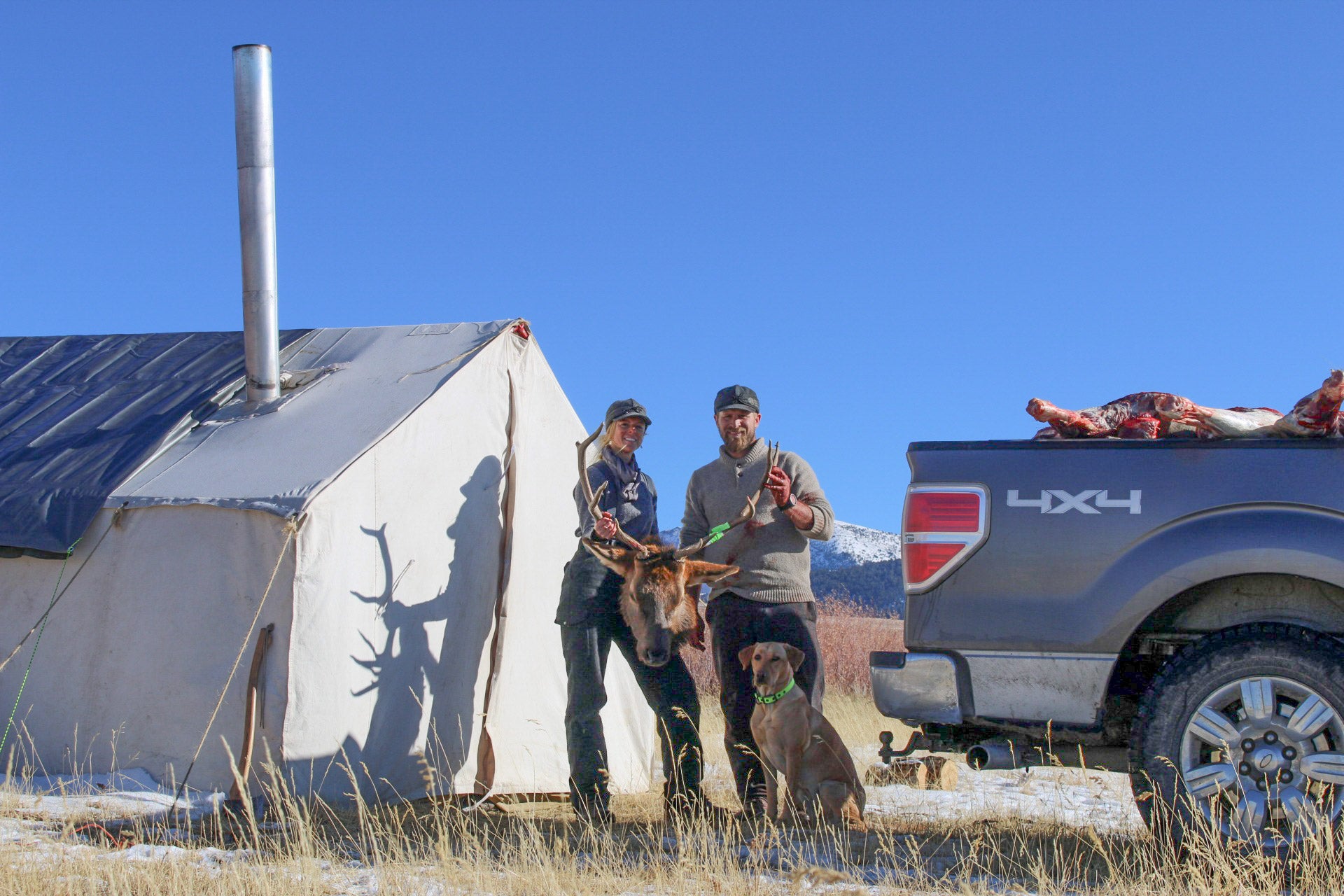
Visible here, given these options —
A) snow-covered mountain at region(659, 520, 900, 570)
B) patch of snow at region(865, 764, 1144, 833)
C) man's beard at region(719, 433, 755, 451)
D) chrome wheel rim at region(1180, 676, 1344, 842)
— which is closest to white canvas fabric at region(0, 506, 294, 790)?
man's beard at region(719, 433, 755, 451)

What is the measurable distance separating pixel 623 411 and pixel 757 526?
1029mm

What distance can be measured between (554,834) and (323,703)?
1.41 m

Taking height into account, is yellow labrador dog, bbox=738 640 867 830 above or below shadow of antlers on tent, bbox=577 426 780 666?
below

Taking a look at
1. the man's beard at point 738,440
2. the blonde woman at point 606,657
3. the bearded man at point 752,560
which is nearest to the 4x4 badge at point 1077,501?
the bearded man at point 752,560

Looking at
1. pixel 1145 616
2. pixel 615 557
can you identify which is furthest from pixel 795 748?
pixel 1145 616

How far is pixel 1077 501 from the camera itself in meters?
4.54

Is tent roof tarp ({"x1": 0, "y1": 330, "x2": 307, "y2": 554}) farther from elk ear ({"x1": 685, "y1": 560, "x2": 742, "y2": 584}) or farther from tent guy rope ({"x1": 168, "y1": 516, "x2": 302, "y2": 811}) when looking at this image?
elk ear ({"x1": 685, "y1": 560, "x2": 742, "y2": 584})

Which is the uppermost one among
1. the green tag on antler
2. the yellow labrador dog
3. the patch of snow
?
the green tag on antler

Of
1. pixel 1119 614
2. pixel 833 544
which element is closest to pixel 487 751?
pixel 1119 614

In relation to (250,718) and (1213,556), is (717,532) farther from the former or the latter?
(250,718)

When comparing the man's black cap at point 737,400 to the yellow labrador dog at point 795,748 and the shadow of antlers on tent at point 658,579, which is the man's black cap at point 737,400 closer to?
the shadow of antlers on tent at point 658,579

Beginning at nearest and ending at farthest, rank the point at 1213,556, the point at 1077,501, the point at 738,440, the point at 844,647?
the point at 1213,556
the point at 1077,501
the point at 738,440
the point at 844,647

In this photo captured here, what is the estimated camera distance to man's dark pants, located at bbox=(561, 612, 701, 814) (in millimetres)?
5996

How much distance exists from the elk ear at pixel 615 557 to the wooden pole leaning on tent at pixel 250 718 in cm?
169
